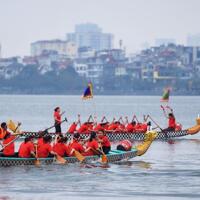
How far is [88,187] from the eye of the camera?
112ft

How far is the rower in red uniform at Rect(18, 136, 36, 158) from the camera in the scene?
37.8 metres

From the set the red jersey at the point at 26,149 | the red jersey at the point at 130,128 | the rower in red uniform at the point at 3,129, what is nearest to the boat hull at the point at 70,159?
the red jersey at the point at 26,149

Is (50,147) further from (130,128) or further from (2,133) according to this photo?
(130,128)

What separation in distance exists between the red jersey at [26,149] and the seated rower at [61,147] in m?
1.08

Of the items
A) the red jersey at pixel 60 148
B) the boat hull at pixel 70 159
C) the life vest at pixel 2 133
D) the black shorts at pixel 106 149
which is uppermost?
the life vest at pixel 2 133

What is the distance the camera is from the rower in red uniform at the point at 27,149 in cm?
3784

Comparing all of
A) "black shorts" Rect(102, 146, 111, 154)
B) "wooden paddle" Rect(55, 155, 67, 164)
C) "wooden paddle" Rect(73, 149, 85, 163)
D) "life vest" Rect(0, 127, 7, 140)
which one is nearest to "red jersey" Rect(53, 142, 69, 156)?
"wooden paddle" Rect(55, 155, 67, 164)

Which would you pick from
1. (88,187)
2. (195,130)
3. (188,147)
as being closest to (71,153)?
(88,187)

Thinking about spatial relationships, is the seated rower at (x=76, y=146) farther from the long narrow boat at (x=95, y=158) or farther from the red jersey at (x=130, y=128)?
the red jersey at (x=130, y=128)

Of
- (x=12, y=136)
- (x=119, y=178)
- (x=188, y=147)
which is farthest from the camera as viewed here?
(x=188, y=147)

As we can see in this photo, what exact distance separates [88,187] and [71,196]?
2021 mm

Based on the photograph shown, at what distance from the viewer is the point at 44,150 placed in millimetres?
38594

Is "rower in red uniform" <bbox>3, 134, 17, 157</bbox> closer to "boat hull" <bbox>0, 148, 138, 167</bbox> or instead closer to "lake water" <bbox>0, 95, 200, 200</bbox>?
"boat hull" <bbox>0, 148, 138, 167</bbox>

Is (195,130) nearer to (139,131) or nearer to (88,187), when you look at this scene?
(139,131)
